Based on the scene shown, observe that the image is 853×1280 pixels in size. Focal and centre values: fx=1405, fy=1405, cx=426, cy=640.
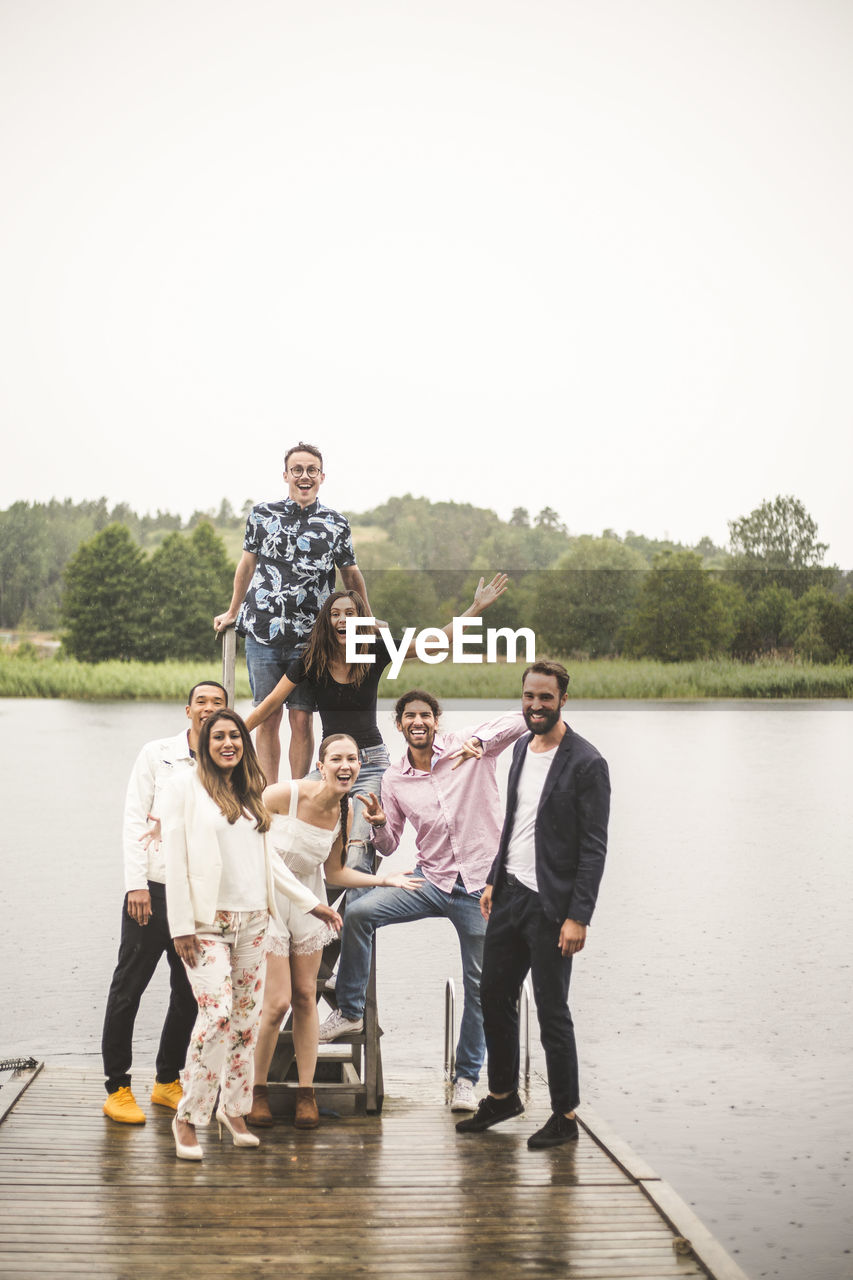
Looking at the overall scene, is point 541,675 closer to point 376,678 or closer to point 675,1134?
point 376,678

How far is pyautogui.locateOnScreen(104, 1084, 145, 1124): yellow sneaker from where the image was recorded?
570cm

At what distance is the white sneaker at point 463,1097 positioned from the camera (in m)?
6.03

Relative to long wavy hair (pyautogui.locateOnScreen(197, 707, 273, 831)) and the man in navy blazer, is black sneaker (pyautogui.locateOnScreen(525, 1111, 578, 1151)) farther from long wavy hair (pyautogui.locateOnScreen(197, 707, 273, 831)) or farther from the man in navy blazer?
long wavy hair (pyautogui.locateOnScreen(197, 707, 273, 831))

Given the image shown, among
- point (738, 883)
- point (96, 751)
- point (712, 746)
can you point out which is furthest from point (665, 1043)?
point (712, 746)

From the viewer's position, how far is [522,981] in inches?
219

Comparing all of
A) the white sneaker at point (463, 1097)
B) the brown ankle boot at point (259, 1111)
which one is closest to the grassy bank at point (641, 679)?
the white sneaker at point (463, 1097)

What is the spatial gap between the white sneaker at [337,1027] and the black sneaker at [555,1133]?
861mm

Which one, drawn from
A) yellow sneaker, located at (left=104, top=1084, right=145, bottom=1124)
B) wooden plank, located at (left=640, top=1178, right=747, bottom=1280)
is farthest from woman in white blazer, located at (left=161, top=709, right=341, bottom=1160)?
wooden plank, located at (left=640, top=1178, right=747, bottom=1280)

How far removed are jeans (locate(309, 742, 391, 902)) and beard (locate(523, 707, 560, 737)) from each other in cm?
82

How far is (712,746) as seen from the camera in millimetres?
87938

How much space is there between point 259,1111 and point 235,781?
1.47m

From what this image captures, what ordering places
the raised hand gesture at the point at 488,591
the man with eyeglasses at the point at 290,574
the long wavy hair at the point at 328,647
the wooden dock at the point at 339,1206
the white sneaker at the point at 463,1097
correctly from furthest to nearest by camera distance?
the man with eyeglasses at the point at 290,574
the raised hand gesture at the point at 488,591
the white sneaker at the point at 463,1097
the long wavy hair at the point at 328,647
the wooden dock at the point at 339,1206

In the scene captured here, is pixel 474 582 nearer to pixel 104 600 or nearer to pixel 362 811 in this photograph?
pixel 104 600

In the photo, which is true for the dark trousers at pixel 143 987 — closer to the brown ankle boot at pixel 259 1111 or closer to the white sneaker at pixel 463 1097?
the brown ankle boot at pixel 259 1111
